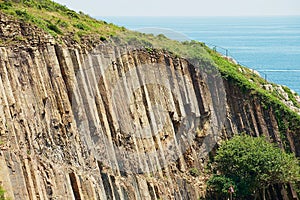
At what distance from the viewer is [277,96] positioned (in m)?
46.4

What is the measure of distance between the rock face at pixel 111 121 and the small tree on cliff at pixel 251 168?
137 centimetres

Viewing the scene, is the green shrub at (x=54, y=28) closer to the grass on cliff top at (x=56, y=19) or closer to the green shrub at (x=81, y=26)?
the grass on cliff top at (x=56, y=19)

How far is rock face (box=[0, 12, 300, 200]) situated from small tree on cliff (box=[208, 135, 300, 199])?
1.37 meters

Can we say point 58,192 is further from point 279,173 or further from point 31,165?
point 279,173

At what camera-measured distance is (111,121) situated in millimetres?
34000

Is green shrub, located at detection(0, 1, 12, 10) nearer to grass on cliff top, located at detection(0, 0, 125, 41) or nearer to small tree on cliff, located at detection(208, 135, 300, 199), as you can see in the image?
grass on cliff top, located at detection(0, 0, 125, 41)

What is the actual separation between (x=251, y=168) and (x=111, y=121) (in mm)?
9387

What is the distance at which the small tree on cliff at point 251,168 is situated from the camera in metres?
38.7

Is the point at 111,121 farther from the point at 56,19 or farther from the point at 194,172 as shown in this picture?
the point at 194,172

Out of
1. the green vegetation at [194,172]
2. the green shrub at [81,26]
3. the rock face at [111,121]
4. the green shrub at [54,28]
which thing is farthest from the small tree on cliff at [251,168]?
the green shrub at [54,28]

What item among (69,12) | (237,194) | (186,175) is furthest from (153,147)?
(69,12)

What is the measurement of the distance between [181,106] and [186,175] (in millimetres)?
4070

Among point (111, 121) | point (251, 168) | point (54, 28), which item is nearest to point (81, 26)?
point (54, 28)

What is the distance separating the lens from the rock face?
88.8 feet
